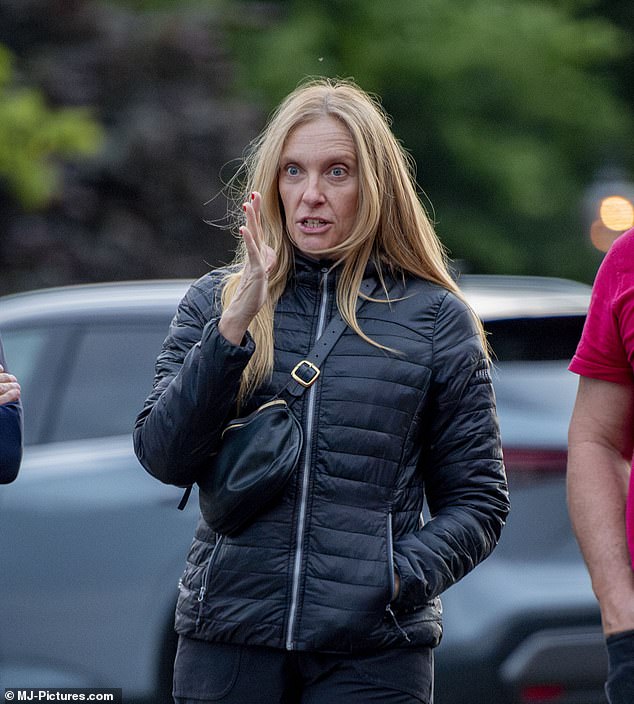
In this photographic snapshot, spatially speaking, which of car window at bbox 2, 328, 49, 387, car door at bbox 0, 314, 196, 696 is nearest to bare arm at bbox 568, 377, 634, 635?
car door at bbox 0, 314, 196, 696

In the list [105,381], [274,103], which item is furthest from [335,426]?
[274,103]

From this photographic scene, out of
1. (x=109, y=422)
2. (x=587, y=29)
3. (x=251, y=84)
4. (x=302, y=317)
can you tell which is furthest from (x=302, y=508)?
(x=587, y=29)

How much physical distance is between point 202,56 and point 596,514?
11.2 metres

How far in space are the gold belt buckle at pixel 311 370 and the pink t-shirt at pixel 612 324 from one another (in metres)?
0.53

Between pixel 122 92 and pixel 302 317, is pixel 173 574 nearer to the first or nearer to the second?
pixel 302 317

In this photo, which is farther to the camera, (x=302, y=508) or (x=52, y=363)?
(x=52, y=363)

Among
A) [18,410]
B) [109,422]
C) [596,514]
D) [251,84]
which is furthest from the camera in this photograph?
[251,84]

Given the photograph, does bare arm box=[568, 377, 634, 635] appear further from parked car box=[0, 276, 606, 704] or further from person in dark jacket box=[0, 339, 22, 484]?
parked car box=[0, 276, 606, 704]

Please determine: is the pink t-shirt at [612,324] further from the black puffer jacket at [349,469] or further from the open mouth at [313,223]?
the open mouth at [313,223]

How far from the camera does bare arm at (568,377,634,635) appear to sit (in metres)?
2.77

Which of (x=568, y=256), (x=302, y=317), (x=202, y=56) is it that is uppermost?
(x=202, y=56)

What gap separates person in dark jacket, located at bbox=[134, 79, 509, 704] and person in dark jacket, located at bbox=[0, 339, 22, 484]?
503 millimetres

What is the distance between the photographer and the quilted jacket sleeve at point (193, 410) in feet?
9.29

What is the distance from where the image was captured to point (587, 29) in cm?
1806
